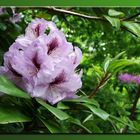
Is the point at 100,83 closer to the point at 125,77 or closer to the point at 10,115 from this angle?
the point at 125,77

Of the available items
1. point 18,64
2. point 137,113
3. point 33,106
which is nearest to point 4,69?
point 18,64

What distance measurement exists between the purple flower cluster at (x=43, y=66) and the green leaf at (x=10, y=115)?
0.08 m

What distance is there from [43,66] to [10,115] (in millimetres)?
209

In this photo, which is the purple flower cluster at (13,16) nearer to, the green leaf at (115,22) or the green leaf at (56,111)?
the green leaf at (115,22)

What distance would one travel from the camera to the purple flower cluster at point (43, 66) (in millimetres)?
1146

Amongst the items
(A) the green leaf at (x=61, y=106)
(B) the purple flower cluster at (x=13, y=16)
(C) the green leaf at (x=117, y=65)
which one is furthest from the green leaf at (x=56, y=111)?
(B) the purple flower cluster at (x=13, y=16)

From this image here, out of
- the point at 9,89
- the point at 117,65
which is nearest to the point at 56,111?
the point at 9,89

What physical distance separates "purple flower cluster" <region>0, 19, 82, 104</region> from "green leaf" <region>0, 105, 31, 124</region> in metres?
0.08

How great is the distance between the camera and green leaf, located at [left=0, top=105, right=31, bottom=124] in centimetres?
102

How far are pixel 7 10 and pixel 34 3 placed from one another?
0.67 feet

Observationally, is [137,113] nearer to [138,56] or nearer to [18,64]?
[138,56]

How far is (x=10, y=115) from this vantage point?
1.05m

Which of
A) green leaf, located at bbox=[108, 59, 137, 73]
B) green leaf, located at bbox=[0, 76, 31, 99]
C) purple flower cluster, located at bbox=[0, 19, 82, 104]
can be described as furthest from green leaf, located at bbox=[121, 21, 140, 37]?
green leaf, located at bbox=[0, 76, 31, 99]

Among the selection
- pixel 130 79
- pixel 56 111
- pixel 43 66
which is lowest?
pixel 130 79
